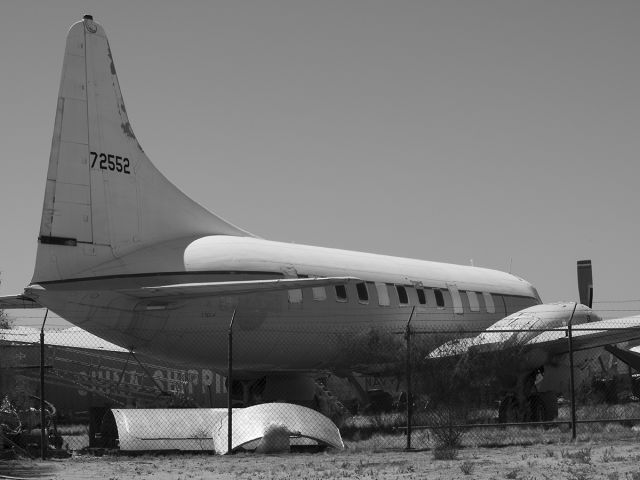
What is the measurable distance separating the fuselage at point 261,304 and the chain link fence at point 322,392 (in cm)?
10

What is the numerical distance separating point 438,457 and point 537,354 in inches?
357

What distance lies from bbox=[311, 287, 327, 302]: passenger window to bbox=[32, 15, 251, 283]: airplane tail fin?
3.36m

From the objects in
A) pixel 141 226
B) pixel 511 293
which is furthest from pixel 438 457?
pixel 511 293

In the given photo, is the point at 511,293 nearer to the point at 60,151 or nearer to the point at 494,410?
the point at 494,410

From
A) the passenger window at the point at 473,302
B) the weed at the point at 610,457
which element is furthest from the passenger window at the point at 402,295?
the weed at the point at 610,457

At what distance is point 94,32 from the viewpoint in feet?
67.8

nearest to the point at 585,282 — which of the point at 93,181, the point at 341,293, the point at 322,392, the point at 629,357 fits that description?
the point at 629,357

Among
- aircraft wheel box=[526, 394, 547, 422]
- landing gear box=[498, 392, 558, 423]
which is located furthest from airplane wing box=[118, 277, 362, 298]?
aircraft wheel box=[526, 394, 547, 422]

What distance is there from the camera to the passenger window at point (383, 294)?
24.6 metres

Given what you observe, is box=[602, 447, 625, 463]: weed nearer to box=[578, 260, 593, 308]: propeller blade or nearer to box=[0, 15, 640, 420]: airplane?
box=[0, 15, 640, 420]: airplane

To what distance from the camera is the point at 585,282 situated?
33.5 meters

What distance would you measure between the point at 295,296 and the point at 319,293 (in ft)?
2.47

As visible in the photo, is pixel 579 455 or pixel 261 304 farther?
pixel 261 304

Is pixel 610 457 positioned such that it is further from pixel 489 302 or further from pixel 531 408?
pixel 489 302
